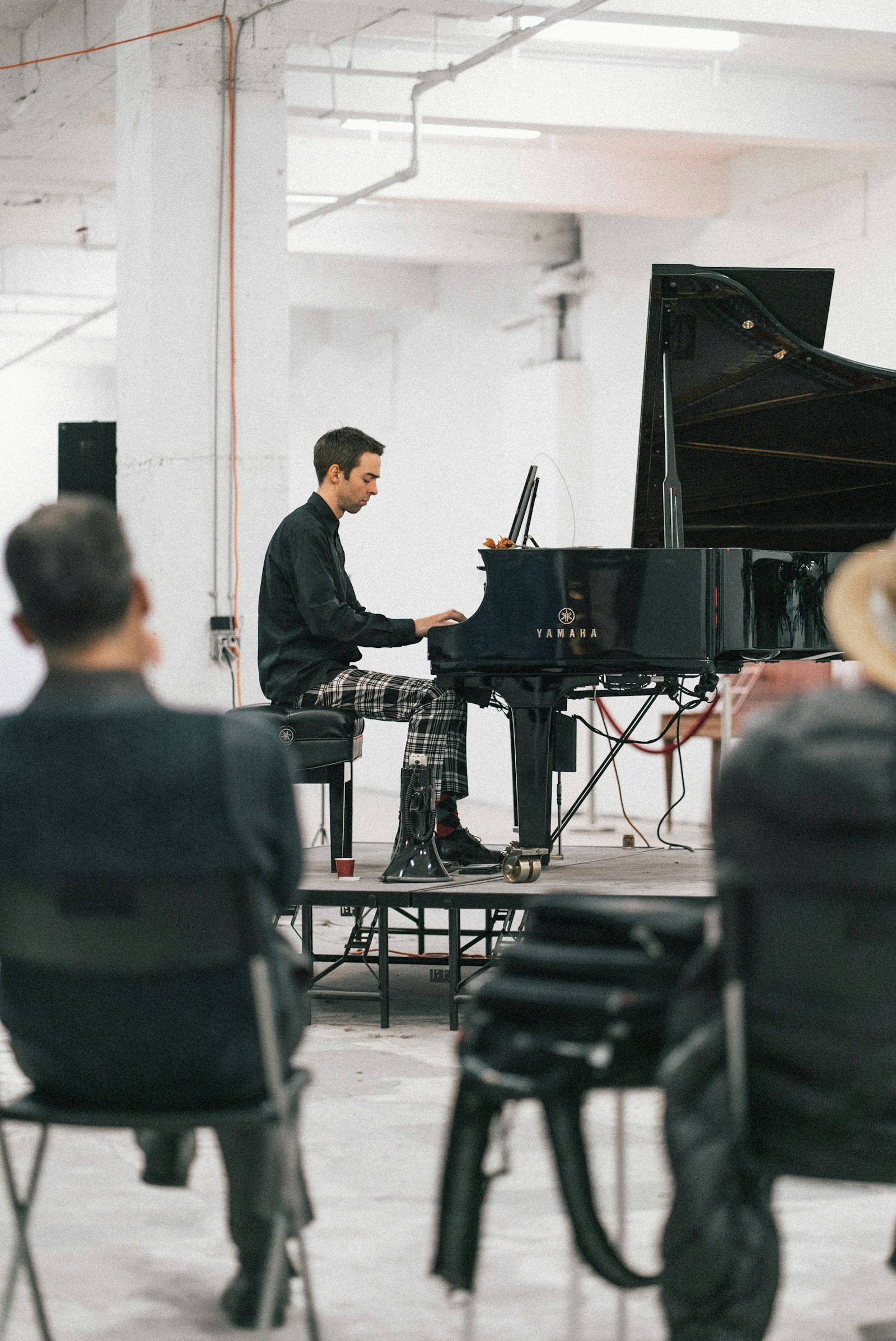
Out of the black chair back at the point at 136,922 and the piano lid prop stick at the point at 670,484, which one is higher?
the piano lid prop stick at the point at 670,484

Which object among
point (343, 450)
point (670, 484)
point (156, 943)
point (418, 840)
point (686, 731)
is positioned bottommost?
point (686, 731)

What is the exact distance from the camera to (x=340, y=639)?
5.11 meters

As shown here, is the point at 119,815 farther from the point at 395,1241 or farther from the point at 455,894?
the point at 455,894

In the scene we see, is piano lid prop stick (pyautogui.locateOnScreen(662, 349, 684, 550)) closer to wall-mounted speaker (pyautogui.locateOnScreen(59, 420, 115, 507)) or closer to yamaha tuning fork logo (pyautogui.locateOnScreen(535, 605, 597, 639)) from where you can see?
yamaha tuning fork logo (pyautogui.locateOnScreen(535, 605, 597, 639))

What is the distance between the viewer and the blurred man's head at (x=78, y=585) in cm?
197

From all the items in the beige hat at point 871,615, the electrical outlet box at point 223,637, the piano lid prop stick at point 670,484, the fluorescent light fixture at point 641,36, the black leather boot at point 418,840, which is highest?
the fluorescent light fixture at point 641,36

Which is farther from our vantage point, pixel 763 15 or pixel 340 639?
pixel 763 15

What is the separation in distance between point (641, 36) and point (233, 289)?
8.59ft

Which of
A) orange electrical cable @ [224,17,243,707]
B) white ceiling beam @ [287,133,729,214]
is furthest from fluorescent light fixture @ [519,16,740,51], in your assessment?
orange electrical cable @ [224,17,243,707]

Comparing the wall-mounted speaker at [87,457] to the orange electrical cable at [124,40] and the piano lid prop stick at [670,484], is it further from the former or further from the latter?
the piano lid prop stick at [670,484]

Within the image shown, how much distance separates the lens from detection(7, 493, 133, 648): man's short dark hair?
196 centimetres

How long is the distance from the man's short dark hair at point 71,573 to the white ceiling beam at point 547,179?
24.7ft

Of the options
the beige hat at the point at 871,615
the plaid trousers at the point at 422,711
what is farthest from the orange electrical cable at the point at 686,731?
the beige hat at the point at 871,615

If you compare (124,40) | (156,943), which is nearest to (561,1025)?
(156,943)
